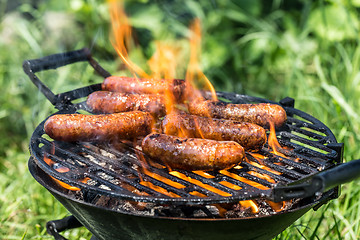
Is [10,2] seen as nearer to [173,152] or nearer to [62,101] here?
[62,101]

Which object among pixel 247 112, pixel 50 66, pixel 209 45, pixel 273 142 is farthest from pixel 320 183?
pixel 209 45

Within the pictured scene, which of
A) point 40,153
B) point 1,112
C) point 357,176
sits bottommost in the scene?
point 1,112

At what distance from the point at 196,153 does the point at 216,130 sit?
344 millimetres

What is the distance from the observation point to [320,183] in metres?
1.77

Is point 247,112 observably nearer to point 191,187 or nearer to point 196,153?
point 196,153

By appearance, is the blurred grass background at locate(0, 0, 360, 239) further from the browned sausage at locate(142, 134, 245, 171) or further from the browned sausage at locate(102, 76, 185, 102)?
the browned sausage at locate(142, 134, 245, 171)

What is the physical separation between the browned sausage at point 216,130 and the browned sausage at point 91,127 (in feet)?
0.79

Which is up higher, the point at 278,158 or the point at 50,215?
the point at 278,158

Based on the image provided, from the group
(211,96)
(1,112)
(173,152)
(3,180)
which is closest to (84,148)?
(173,152)

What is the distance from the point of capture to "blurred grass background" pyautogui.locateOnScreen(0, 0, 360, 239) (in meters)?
5.39

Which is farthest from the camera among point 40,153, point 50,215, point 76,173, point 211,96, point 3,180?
point 3,180

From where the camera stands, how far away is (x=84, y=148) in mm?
2559

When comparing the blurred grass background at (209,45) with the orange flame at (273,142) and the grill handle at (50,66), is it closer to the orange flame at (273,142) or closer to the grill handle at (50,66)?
the grill handle at (50,66)

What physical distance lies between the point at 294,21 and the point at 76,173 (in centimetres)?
560
